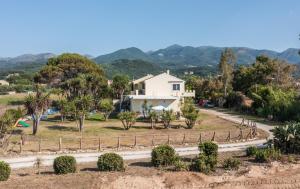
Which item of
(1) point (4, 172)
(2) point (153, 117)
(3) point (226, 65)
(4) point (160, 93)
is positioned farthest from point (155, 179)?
(3) point (226, 65)

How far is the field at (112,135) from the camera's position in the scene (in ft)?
93.0

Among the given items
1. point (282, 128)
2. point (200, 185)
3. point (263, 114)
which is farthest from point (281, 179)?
point (263, 114)

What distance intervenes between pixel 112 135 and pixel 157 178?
15529mm

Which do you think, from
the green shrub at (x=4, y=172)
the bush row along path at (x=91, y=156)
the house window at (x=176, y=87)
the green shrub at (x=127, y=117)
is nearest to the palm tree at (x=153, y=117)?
the green shrub at (x=127, y=117)

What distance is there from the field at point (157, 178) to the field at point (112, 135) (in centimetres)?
660

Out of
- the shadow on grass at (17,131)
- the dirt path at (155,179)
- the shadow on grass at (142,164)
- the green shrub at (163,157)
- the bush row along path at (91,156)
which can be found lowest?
the dirt path at (155,179)

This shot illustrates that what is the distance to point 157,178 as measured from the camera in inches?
744

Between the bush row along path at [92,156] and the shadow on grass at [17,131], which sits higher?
the shadow on grass at [17,131]

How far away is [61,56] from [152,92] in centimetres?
2423

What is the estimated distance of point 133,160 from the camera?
2359 cm

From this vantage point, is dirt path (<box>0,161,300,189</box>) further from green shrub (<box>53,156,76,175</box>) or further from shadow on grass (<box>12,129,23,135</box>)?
shadow on grass (<box>12,129,23,135</box>)

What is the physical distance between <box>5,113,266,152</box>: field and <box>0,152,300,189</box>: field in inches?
260

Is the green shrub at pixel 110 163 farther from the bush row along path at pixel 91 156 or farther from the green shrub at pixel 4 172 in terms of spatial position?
the green shrub at pixel 4 172

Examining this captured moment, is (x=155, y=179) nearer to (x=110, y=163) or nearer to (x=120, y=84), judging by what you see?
(x=110, y=163)
